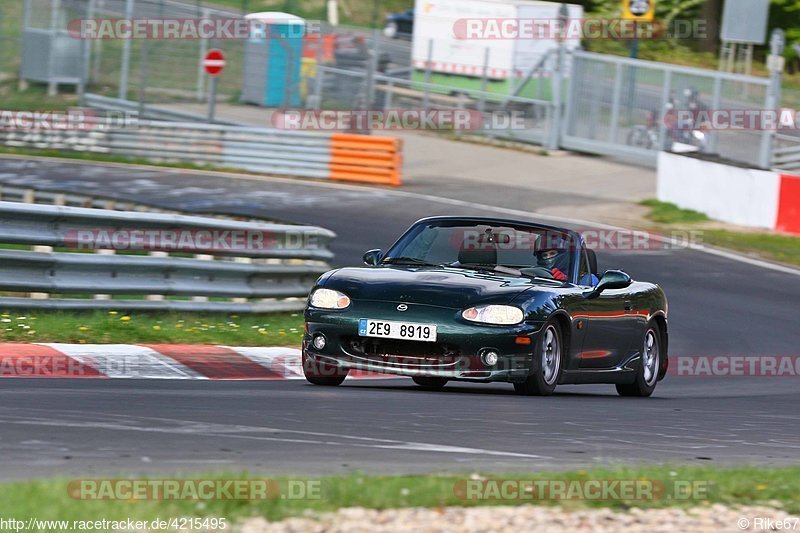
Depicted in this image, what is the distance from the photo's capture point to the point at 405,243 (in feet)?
33.5

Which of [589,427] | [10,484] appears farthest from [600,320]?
[10,484]

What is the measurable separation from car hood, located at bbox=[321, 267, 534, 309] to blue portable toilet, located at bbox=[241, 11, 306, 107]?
22286 mm

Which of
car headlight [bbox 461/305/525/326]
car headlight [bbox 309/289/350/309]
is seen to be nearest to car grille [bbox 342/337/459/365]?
car headlight [bbox 461/305/525/326]

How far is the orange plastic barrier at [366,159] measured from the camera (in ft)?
88.0

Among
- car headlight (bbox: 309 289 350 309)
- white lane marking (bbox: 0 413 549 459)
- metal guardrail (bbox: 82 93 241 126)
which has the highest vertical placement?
metal guardrail (bbox: 82 93 241 126)

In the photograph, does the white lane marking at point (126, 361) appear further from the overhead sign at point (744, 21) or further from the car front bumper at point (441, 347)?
the overhead sign at point (744, 21)

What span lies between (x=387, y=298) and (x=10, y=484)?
4176mm

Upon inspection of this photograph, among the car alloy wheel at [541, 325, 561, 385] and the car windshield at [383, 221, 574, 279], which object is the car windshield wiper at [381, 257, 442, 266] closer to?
the car windshield at [383, 221, 574, 279]

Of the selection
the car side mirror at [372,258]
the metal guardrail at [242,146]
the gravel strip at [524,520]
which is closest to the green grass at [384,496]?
the gravel strip at [524,520]

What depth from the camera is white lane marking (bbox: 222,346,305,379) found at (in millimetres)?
10526

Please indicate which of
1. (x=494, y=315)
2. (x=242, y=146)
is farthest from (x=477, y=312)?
(x=242, y=146)

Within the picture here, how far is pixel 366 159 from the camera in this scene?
27.1 metres

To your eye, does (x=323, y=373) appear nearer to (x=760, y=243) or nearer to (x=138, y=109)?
(x=760, y=243)

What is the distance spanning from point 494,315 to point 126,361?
8.74ft
